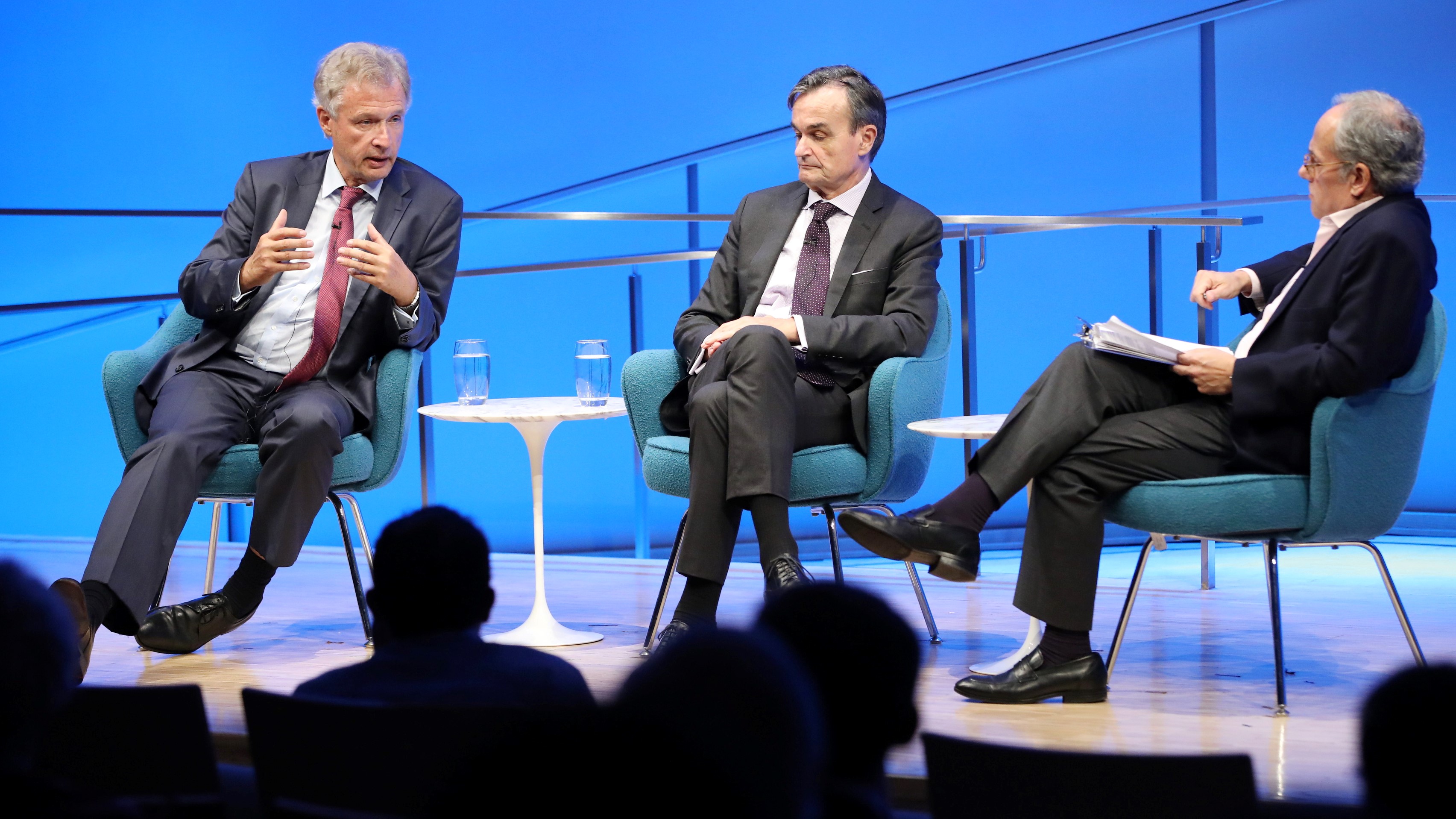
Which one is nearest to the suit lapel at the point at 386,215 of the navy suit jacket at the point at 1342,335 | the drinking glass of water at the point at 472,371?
the drinking glass of water at the point at 472,371

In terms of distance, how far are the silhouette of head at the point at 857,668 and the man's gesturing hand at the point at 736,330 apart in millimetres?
1479

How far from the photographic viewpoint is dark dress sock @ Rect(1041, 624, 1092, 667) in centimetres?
198

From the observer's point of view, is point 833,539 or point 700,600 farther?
point 833,539

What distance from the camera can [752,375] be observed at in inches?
88.4

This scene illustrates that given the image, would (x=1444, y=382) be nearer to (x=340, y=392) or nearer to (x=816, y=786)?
(x=340, y=392)

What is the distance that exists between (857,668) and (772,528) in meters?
1.23

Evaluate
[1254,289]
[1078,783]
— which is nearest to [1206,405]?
[1254,289]

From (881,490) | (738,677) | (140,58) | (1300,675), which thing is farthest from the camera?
(140,58)

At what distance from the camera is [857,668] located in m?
0.96

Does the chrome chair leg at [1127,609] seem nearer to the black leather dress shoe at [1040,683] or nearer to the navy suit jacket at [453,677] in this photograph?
the black leather dress shoe at [1040,683]

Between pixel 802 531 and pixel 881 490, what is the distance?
3391 mm

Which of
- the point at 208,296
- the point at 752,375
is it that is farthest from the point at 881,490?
the point at 208,296

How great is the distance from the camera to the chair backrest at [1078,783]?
3.49 ft

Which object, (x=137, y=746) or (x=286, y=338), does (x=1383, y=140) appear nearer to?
(x=137, y=746)
